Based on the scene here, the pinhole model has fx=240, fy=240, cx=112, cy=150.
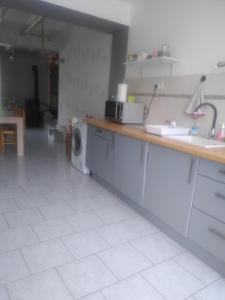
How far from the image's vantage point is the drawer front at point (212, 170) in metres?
1.66

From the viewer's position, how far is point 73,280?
5.26ft

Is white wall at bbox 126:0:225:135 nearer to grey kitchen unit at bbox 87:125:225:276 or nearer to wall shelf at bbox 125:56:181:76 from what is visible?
wall shelf at bbox 125:56:181:76

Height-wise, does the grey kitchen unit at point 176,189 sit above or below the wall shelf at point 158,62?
below

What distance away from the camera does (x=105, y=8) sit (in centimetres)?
355

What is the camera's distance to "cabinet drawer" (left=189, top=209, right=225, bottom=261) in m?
1.70

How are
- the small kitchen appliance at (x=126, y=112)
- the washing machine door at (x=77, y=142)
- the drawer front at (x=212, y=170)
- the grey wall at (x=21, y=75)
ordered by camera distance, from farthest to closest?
1. the grey wall at (x=21, y=75)
2. the washing machine door at (x=77, y=142)
3. the small kitchen appliance at (x=126, y=112)
4. the drawer front at (x=212, y=170)

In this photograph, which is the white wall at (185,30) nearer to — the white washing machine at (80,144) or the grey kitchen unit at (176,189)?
the grey kitchen unit at (176,189)

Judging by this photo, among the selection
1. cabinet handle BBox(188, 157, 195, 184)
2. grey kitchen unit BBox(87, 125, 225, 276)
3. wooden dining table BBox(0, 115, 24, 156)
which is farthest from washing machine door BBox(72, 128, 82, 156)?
cabinet handle BBox(188, 157, 195, 184)

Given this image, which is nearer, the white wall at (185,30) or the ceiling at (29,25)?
the white wall at (185,30)

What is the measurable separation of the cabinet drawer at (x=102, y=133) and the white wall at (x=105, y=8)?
167cm

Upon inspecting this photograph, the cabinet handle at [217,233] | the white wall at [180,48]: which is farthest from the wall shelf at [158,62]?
the cabinet handle at [217,233]

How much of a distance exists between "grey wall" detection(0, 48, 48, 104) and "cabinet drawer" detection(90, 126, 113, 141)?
6.43m

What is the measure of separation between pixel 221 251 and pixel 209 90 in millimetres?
1525

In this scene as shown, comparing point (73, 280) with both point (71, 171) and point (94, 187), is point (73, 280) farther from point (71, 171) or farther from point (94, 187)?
point (71, 171)
